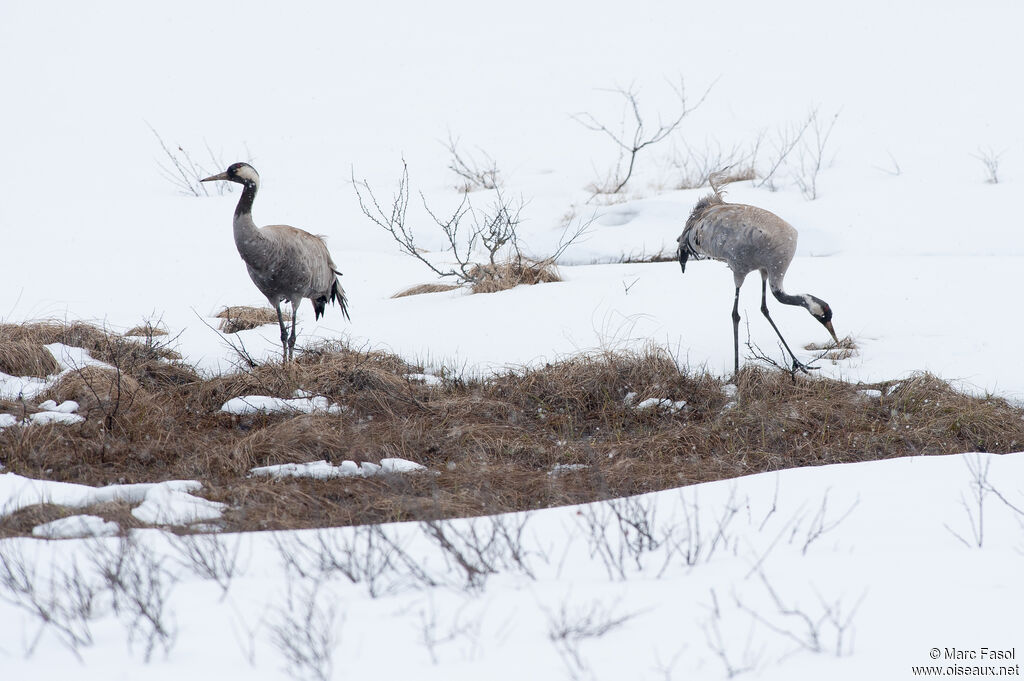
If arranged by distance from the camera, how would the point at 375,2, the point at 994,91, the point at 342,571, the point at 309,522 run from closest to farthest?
the point at 342,571 → the point at 309,522 → the point at 994,91 → the point at 375,2

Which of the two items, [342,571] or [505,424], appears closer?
[342,571]

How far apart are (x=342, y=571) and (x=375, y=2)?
836 inches

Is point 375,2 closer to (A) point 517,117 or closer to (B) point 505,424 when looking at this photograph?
(A) point 517,117

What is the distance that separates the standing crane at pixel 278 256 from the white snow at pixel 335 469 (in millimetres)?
1708

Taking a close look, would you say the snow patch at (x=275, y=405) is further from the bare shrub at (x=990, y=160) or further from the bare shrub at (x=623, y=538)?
the bare shrub at (x=990, y=160)

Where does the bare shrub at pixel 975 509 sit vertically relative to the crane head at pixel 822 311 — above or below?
below

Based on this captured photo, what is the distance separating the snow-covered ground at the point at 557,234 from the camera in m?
2.55

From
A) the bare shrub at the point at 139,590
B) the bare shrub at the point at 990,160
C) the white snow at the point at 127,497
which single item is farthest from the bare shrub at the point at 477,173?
the bare shrub at the point at 139,590

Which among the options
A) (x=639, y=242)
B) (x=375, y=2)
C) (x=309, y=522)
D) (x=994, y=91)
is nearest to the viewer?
(x=309, y=522)

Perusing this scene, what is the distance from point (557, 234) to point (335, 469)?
6.87m

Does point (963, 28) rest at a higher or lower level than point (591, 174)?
higher

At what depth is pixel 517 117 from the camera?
16672 millimetres

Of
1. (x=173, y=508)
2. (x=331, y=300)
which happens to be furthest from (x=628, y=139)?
(x=173, y=508)

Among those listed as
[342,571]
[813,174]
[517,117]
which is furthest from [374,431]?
[517,117]
